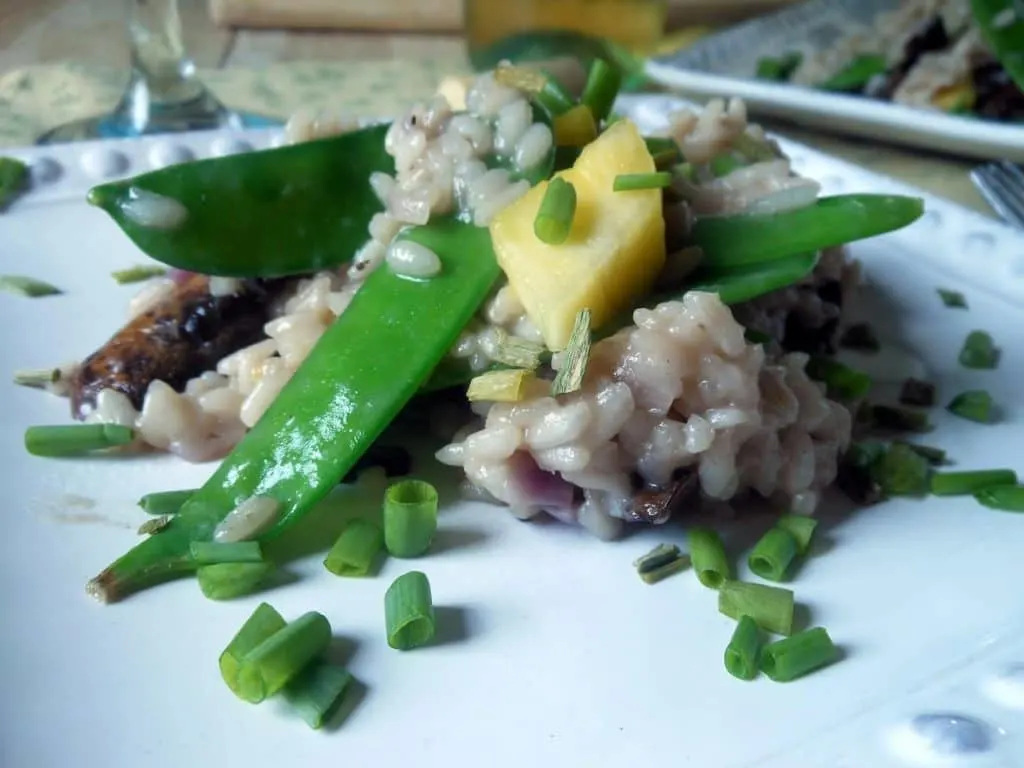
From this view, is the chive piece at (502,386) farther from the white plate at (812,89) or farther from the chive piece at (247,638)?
the white plate at (812,89)

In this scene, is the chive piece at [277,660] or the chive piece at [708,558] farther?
the chive piece at [708,558]

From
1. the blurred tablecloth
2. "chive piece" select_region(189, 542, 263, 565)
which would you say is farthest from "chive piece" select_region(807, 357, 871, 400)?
the blurred tablecloth

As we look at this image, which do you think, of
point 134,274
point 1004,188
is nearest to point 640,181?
point 134,274

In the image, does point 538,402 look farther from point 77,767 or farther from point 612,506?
point 77,767

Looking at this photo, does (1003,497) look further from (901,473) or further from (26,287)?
(26,287)

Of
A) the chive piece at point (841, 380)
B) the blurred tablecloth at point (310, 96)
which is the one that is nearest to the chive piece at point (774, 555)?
the chive piece at point (841, 380)

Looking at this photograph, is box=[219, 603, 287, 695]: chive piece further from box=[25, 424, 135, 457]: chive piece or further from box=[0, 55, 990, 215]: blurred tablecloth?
box=[0, 55, 990, 215]: blurred tablecloth

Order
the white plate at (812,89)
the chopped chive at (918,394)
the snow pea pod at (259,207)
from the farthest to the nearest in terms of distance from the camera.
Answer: the white plate at (812,89)
the chopped chive at (918,394)
the snow pea pod at (259,207)
